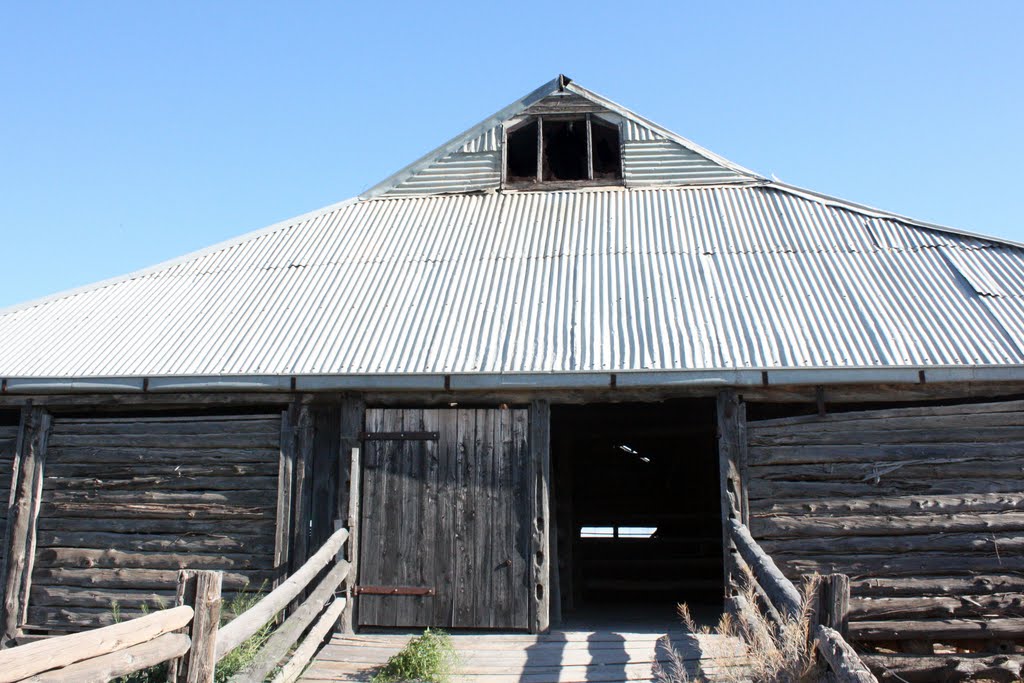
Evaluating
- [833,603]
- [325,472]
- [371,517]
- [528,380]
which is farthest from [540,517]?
[833,603]

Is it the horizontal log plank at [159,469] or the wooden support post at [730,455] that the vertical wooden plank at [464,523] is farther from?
the wooden support post at [730,455]

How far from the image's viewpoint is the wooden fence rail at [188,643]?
14.7ft

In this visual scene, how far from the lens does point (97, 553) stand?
9484 millimetres

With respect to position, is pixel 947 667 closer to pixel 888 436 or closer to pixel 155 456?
pixel 888 436

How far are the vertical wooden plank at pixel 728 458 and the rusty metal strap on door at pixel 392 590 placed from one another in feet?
9.01

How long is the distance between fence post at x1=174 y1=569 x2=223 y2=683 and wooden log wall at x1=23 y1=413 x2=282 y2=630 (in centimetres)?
329

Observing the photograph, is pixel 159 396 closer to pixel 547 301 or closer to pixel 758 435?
pixel 547 301

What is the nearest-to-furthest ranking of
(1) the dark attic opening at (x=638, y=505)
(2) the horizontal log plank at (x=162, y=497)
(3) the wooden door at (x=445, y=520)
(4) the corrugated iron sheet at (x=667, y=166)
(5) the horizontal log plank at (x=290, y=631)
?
(5) the horizontal log plank at (x=290, y=631), (3) the wooden door at (x=445, y=520), (2) the horizontal log plank at (x=162, y=497), (1) the dark attic opening at (x=638, y=505), (4) the corrugated iron sheet at (x=667, y=166)

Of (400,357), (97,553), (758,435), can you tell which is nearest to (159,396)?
(97,553)

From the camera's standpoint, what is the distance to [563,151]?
14891mm

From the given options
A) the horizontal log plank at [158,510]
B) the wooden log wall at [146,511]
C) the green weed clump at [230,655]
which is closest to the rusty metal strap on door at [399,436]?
the wooden log wall at [146,511]

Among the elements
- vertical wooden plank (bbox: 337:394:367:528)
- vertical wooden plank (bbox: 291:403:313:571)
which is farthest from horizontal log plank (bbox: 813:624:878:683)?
vertical wooden plank (bbox: 291:403:313:571)

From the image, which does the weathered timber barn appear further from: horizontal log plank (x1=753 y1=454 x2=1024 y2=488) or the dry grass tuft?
the dry grass tuft

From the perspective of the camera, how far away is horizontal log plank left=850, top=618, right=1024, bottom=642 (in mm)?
8305
